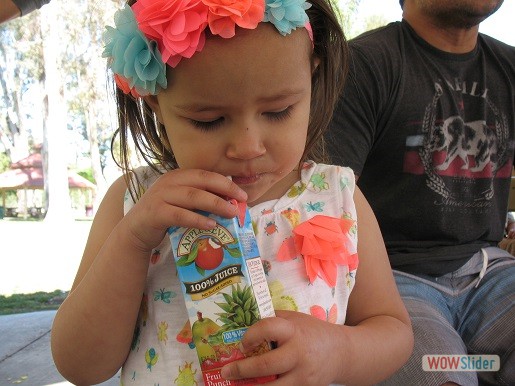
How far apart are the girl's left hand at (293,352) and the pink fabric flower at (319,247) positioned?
5.9 inches

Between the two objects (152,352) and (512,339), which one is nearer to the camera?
(152,352)

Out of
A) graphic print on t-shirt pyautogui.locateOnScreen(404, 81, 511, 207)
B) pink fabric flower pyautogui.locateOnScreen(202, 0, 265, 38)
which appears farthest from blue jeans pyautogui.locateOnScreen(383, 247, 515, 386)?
pink fabric flower pyautogui.locateOnScreen(202, 0, 265, 38)

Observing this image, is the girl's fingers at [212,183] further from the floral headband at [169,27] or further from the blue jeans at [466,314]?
the blue jeans at [466,314]

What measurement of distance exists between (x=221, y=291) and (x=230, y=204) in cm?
15

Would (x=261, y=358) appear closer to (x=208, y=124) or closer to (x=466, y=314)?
(x=208, y=124)

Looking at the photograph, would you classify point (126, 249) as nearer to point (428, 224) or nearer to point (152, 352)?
point (152, 352)

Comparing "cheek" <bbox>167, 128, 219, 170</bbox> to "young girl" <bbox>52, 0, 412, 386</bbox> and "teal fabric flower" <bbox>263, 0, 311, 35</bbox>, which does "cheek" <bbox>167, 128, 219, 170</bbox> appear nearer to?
"young girl" <bbox>52, 0, 412, 386</bbox>

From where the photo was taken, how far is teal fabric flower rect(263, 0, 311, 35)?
108 cm

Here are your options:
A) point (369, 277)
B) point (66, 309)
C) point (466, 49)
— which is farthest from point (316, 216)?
point (466, 49)

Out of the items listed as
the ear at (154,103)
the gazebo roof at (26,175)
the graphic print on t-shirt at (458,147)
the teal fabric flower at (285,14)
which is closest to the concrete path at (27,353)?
the graphic print on t-shirt at (458,147)

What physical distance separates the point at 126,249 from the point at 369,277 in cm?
56

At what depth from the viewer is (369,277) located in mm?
1347

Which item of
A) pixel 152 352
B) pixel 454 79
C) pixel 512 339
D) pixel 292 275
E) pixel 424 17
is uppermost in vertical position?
pixel 424 17

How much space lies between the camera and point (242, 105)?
1.02 meters
